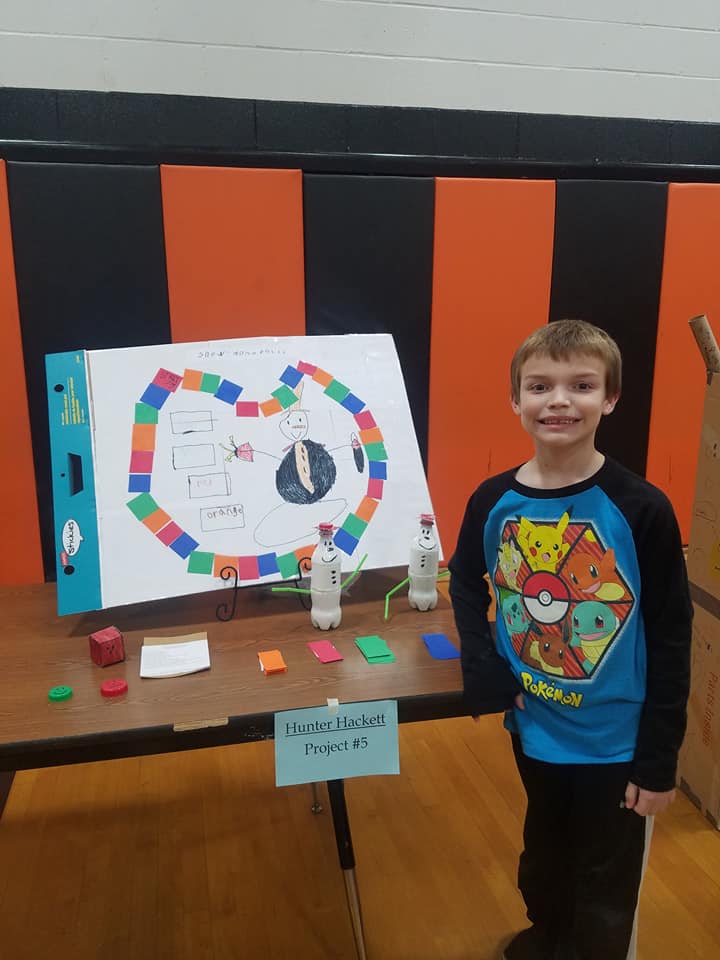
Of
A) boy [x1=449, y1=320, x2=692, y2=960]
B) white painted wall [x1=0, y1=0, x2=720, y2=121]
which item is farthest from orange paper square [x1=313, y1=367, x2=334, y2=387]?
white painted wall [x1=0, y1=0, x2=720, y2=121]

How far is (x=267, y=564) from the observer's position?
131cm

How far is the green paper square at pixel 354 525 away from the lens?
1.37 metres

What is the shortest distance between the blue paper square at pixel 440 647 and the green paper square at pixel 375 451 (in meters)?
0.41

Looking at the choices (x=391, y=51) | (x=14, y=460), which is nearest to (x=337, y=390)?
(x=14, y=460)

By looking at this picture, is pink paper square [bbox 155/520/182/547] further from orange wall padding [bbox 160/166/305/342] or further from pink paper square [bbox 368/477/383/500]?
orange wall padding [bbox 160/166/305/342]

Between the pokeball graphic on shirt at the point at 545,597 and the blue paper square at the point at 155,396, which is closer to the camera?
the pokeball graphic on shirt at the point at 545,597

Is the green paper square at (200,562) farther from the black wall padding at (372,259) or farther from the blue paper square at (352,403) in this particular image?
the black wall padding at (372,259)

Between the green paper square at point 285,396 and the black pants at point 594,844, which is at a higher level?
the green paper square at point 285,396

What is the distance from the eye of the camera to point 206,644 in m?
1.15

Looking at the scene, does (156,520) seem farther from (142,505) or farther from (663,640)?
(663,640)

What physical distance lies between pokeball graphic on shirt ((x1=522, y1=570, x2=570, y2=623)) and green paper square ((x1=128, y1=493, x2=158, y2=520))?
70cm

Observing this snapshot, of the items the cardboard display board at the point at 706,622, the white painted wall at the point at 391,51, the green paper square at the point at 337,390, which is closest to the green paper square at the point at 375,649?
the green paper square at the point at 337,390

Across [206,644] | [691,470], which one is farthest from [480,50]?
[206,644]

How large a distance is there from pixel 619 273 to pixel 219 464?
1.54m
